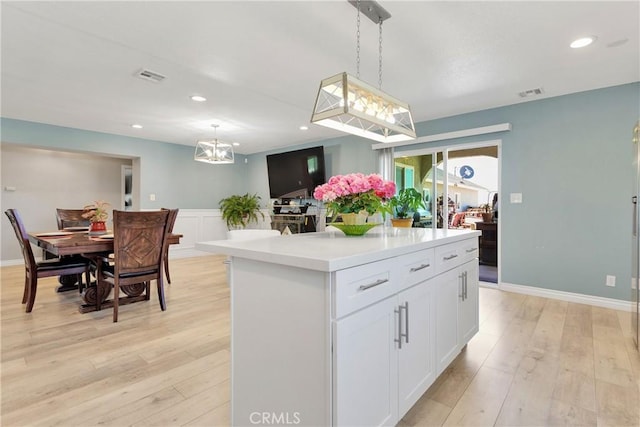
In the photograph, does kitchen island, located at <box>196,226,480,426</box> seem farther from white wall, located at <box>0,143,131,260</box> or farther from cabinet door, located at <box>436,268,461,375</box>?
white wall, located at <box>0,143,131,260</box>

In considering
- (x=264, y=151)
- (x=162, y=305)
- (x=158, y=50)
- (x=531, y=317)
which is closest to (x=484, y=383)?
(x=531, y=317)

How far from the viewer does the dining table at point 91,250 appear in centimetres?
264

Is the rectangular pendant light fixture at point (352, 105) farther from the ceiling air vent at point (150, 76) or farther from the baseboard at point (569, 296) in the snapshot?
the baseboard at point (569, 296)

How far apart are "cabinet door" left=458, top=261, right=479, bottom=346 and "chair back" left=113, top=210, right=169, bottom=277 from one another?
2.67 m

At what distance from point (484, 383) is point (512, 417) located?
0.30m

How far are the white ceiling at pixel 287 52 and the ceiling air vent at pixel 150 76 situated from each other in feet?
0.21

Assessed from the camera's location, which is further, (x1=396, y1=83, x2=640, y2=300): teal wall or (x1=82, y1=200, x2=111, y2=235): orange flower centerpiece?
(x1=82, y1=200, x2=111, y2=235): orange flower centerpiece

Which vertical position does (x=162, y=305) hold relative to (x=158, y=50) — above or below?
below

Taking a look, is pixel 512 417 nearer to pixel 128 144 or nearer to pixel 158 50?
pixel 158 50

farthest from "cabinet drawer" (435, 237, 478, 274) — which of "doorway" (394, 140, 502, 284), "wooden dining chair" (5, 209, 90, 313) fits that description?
"wooden dining chair" (5, 209, 90, 313)

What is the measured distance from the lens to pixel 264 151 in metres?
7.16

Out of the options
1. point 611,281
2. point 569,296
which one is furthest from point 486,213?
point 611,281

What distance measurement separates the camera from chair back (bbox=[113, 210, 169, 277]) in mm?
2729

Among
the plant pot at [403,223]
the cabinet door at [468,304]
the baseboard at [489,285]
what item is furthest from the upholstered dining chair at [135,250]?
the baseboard at [489,285]
